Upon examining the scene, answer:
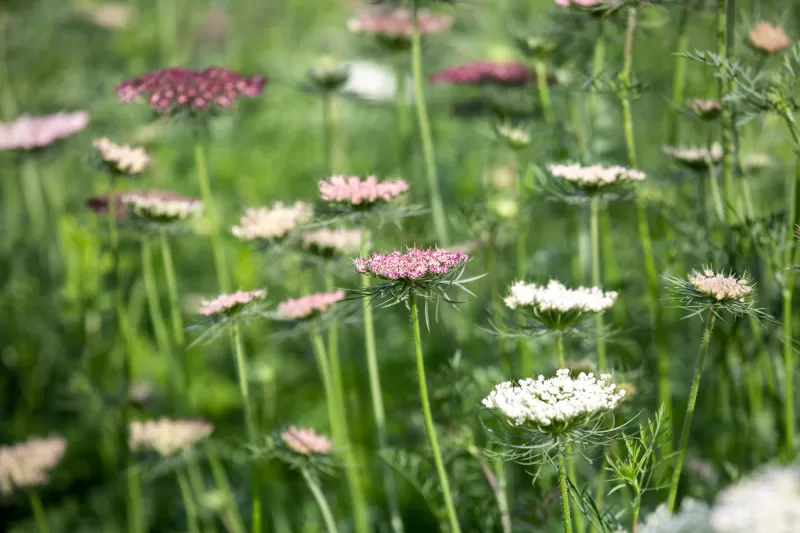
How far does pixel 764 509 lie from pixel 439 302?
2103 mm

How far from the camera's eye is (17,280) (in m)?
3.81

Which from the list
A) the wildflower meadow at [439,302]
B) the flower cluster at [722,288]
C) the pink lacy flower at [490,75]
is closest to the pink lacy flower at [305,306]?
the wildflower meadow at [439,302]

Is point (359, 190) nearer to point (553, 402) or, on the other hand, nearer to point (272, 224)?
point (272, 224)

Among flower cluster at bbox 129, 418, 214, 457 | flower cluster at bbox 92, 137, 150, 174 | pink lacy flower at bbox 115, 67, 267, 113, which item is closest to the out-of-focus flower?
pink lacy flower at bbox 115, 67, 267, 113

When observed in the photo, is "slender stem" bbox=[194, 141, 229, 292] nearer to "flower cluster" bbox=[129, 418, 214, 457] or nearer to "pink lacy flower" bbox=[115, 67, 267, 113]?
"pink lacy flower" bbox=[115, 67, 267, 113]

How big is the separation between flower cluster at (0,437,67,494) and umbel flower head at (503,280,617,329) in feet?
5.87

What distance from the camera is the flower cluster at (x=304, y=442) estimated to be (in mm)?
2033

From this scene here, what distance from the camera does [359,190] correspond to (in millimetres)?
2004

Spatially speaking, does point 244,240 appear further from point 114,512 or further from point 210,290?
point 210,290

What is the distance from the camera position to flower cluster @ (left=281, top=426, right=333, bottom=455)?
6.67ft

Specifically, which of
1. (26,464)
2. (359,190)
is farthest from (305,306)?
(26,464)

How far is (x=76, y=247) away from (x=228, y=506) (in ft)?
4.86

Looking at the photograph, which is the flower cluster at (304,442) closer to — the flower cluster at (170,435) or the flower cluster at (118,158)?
the flower cluster at (170,435)

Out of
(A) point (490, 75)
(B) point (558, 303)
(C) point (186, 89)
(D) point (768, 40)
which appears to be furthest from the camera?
(A) point (490, 75)
